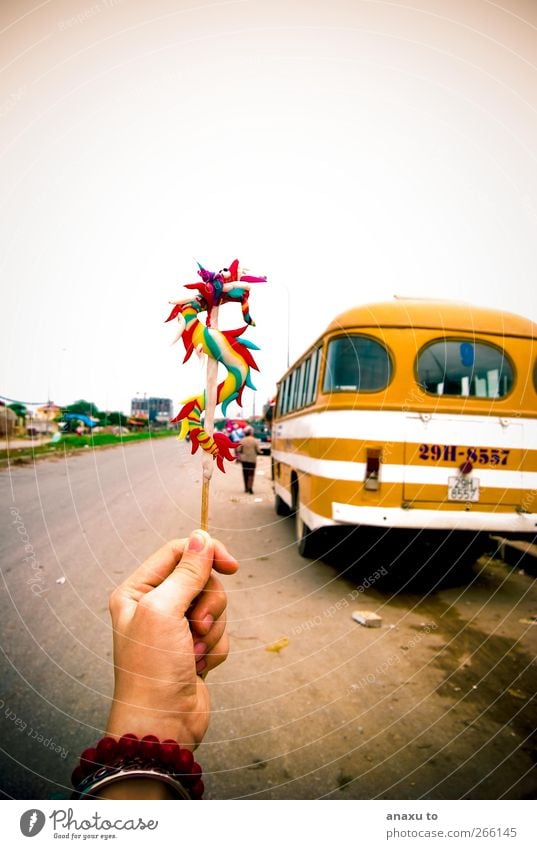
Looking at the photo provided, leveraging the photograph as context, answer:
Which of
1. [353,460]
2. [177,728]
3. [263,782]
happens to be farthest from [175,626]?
[353,460]

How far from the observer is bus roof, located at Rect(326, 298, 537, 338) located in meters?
4.78

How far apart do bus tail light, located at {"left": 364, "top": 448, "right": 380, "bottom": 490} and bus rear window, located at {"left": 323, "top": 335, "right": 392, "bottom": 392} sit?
0.68m

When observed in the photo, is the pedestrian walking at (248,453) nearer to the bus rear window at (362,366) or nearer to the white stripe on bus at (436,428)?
the bus rear window at (362,366)

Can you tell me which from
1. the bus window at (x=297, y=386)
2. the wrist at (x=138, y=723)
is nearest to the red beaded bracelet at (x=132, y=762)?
the wrist at (x=138, y=723)

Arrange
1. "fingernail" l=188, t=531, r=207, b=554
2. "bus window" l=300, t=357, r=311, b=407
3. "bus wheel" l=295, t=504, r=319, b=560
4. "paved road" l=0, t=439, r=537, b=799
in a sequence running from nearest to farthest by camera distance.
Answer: "fingernail" l=188, t=531, r=207, b=554, "paved road" l=0, t=439, r=537, b=799, "bus wheel" l=295, t=504, r=319, b=560, "bus window" l=300, t=357, r=311, b=407

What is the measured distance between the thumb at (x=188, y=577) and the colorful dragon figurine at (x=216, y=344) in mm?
258

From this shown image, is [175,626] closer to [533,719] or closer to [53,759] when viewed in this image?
[53,759]

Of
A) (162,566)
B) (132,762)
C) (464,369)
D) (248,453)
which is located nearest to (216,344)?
(162,566)

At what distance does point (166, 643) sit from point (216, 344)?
0.86 meters

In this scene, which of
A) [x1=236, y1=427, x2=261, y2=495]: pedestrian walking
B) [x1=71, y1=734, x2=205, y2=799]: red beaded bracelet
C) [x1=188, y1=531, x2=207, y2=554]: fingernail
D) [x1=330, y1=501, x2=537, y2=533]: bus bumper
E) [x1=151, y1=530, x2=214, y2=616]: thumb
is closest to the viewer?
[x1=71, y1=734, x2=205, y2=799]: red beaded bracelet

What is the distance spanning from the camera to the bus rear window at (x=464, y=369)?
15.8ft

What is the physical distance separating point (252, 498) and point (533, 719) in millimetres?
9371

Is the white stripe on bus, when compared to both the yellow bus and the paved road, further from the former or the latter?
the paved road

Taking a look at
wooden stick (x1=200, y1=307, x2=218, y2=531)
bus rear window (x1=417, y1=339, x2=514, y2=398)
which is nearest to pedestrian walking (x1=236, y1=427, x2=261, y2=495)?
bus rear window (x1=417, y1=339, x2=514, y2=398)
